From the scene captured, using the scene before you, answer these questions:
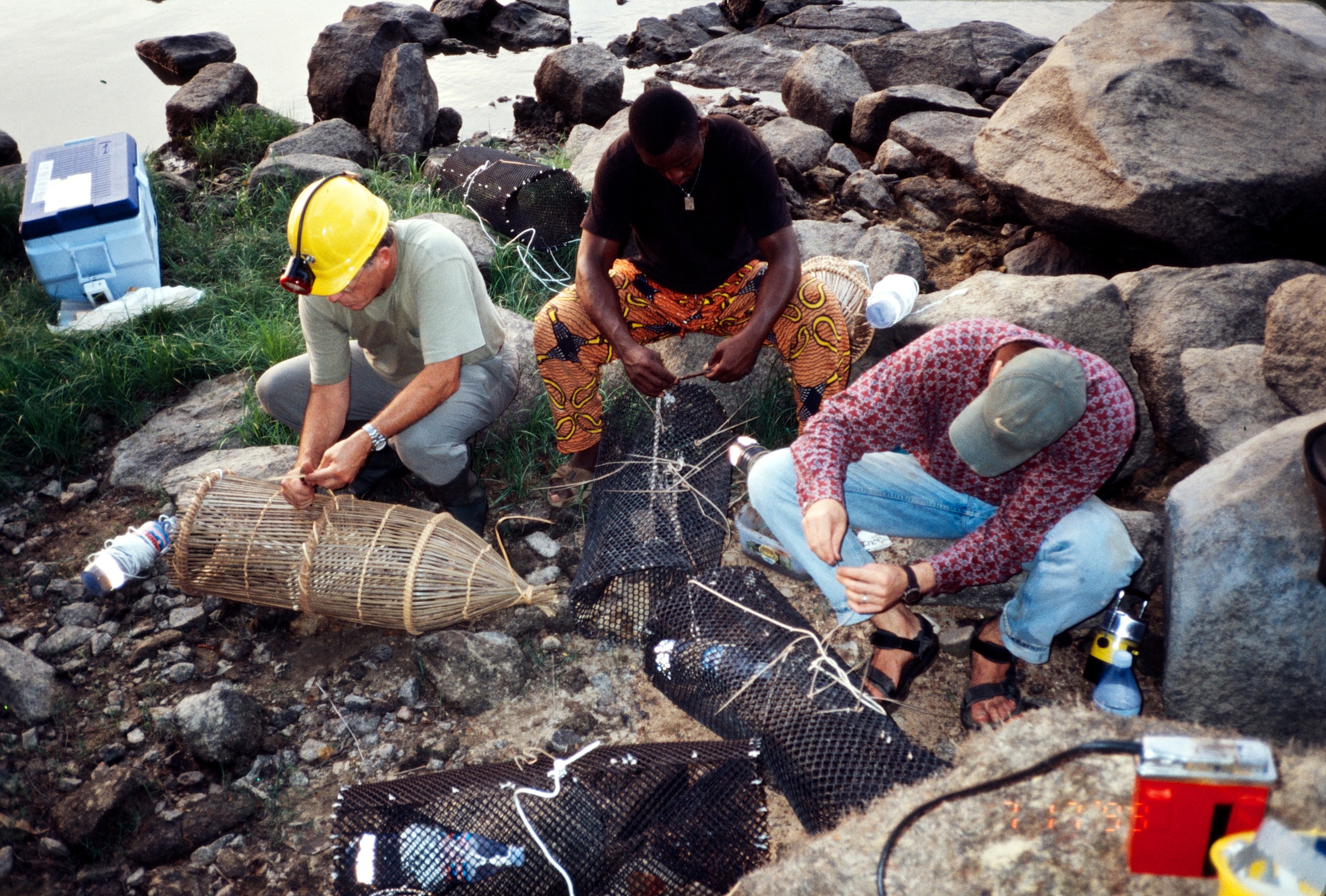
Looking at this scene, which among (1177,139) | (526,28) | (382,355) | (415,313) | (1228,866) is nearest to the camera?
(1228,866)

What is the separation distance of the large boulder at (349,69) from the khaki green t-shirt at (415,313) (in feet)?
19.1

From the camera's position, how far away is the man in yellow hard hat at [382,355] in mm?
3387

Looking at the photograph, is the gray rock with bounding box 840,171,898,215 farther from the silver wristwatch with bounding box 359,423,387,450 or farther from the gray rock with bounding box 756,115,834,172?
the silver wristwatch with bounding box 359,423,387,450

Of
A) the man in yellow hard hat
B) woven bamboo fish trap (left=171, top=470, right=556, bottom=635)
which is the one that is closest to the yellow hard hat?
the man in yellow hard hat

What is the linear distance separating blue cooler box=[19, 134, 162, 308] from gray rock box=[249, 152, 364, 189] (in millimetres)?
1113

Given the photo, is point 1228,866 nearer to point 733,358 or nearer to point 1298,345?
point 733,358

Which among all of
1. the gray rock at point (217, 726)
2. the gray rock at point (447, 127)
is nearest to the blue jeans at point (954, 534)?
the gray rock at point (217, 726)

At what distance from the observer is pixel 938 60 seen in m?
9.54

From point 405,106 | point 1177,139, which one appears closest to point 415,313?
point 1177,139

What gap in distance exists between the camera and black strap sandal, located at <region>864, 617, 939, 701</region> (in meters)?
3.32

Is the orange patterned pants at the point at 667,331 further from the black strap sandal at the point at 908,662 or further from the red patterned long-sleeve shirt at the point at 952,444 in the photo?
the black strap sandal at the point at 908,662

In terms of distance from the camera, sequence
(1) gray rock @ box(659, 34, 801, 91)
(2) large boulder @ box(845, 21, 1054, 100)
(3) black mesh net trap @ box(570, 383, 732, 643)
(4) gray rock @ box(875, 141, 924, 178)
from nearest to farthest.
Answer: (3) black mesh net trap @ box(570, 383, 732, 643), (4) gray rock @ box(875, 141, 924, 178), (2) large boulder @ box(845, 21, 1054, 100), (1) gray rock @ box(659, 34, 801, 91)

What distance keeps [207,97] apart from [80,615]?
6.54 m

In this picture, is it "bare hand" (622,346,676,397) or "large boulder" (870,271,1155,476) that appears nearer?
"bare hand" (622,346,676,397)
